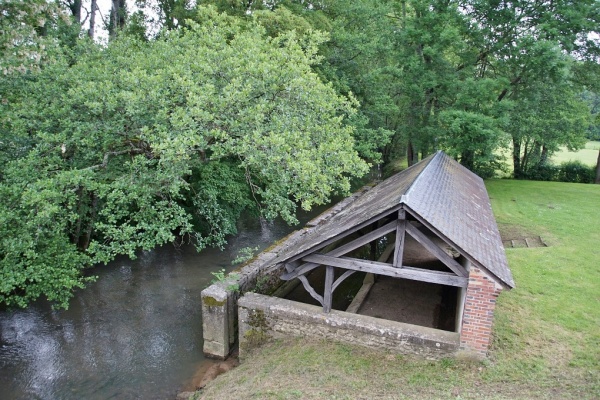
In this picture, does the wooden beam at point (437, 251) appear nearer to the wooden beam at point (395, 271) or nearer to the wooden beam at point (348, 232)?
the wooden beam at point (395, 271)

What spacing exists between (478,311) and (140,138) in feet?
25.6

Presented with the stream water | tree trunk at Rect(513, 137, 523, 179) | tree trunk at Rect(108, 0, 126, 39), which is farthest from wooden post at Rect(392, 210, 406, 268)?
tree trunk at Rect(513, 137, 523, 179)

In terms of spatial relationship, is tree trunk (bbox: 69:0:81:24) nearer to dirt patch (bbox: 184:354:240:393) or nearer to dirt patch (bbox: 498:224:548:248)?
dirt patch (bbox: 184:354:240:393)

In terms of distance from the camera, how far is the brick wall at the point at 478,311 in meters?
6.55

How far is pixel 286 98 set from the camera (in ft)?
32.5

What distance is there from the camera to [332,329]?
24.9ft

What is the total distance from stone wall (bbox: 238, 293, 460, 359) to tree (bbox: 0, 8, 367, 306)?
2.47 metres

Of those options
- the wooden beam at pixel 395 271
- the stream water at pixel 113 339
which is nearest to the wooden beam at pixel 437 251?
the wooden beam at pixel 395 271

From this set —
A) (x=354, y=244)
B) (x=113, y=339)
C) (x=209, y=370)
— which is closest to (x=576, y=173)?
(x=354, y=244)

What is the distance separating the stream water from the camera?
8.05 meters

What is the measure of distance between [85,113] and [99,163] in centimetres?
170

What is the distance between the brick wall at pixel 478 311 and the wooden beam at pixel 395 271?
0.22m

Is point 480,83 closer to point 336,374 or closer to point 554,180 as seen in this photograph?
point 554,180

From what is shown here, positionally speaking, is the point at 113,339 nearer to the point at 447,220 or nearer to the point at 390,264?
the point at 390,264
